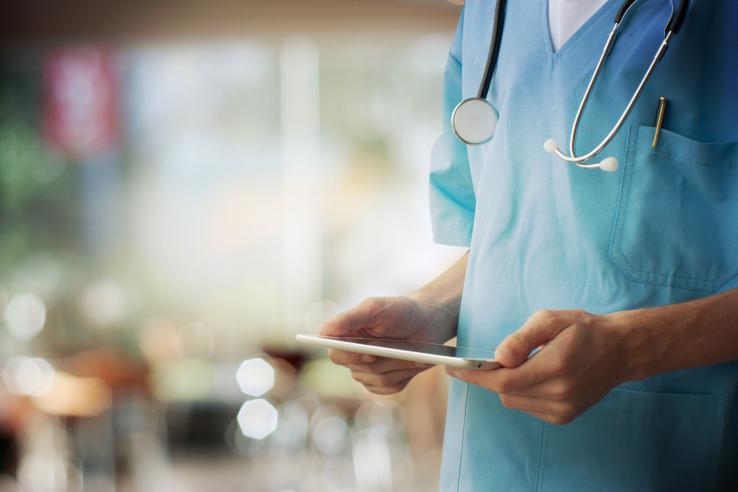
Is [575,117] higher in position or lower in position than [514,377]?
higher

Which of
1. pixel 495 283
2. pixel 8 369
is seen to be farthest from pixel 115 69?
pixel 495 283

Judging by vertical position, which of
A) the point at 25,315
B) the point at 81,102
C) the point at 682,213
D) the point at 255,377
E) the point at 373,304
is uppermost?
the point at 81,102

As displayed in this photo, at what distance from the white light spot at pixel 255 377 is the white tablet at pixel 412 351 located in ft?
16.3

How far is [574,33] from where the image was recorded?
0.89 m

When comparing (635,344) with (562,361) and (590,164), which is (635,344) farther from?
(590,164)

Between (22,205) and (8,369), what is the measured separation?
1.71 meters

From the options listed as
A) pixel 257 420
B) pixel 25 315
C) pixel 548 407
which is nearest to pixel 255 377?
pixel 257 420

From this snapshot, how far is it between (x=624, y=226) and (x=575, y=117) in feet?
0.38

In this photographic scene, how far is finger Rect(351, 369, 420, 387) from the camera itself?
969mm

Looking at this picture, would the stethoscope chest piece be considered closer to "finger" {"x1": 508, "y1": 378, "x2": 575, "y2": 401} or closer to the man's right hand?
the man's right hand

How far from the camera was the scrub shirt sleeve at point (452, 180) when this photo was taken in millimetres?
1113

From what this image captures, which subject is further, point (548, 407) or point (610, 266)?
point (610, 266)

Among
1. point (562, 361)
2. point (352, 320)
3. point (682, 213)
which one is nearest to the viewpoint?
point (562, 361)

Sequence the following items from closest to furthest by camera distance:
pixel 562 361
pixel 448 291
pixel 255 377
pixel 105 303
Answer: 1. pixel 562 361
2. pixel 448 291
3. pixel 255 377
4. pixel 105 303
